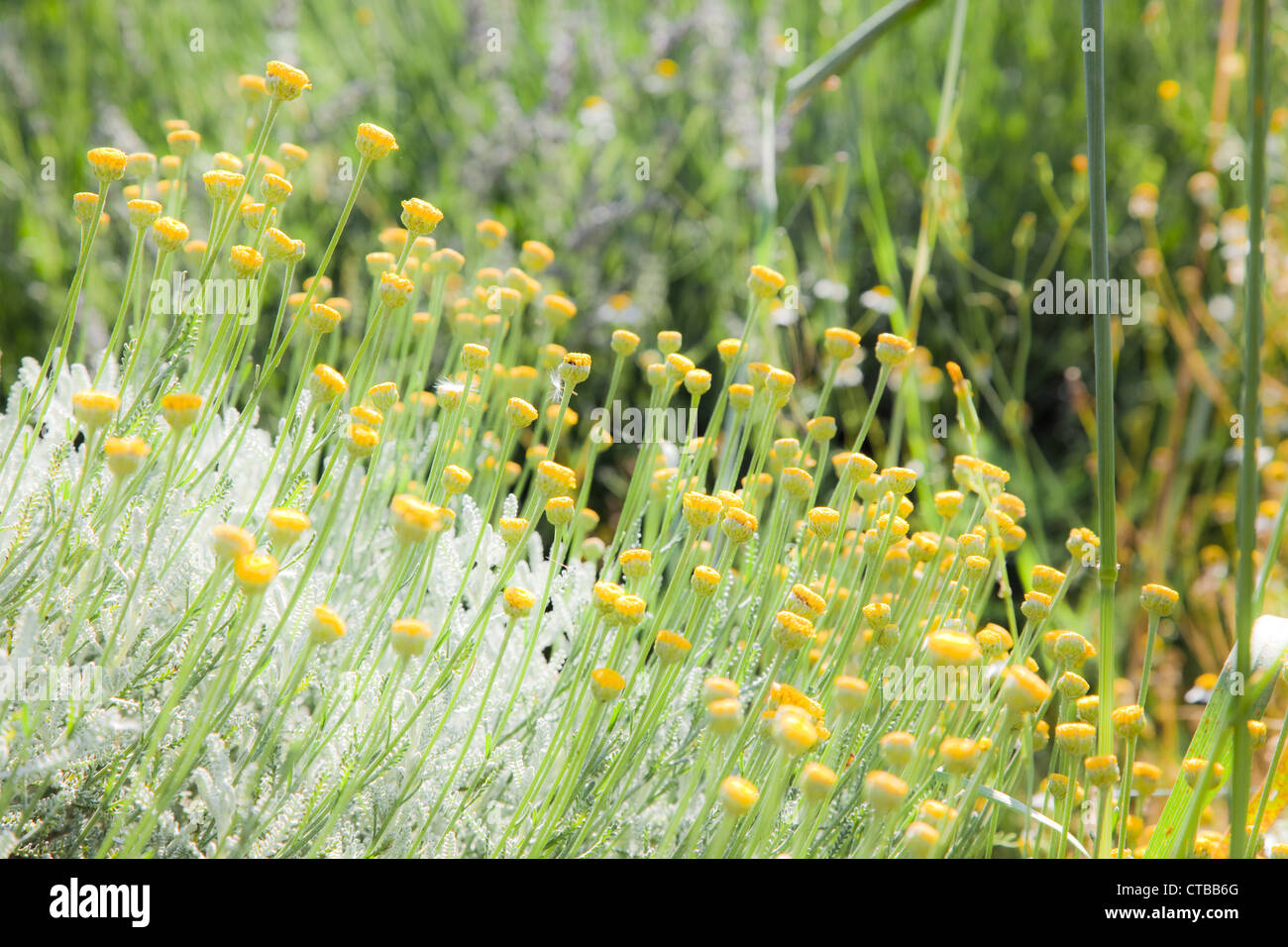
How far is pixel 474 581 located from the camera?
107cm

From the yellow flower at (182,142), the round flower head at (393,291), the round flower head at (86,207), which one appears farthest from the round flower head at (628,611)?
the yellow flower at (182,142)

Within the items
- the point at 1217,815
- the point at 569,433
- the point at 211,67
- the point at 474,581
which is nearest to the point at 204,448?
the point at 474,581

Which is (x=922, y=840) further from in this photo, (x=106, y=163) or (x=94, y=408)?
(x=106, y=163)

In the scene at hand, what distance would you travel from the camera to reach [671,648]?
79cm

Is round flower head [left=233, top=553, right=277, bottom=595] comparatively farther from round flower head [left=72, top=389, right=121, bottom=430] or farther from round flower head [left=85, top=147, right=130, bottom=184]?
round flower head [left=85, top=147, right=130, bottom=184]

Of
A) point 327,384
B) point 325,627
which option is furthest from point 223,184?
point 325,627

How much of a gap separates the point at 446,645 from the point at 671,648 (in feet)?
0.96

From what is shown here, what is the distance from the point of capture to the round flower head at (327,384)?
0.85 meters

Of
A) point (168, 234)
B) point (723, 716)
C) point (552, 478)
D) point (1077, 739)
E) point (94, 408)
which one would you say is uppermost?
point (168, 234)

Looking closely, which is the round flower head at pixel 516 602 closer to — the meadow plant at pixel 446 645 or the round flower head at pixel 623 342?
the meadow plant at pixel 446 645

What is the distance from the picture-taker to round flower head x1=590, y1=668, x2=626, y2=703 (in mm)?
756

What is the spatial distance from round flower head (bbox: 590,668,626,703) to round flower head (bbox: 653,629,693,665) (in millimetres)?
45

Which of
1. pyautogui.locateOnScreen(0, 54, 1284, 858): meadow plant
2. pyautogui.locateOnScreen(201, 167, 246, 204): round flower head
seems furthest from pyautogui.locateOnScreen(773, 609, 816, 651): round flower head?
pyautogui.locateOnScreen(201, 167, 246, 204): round flower head
